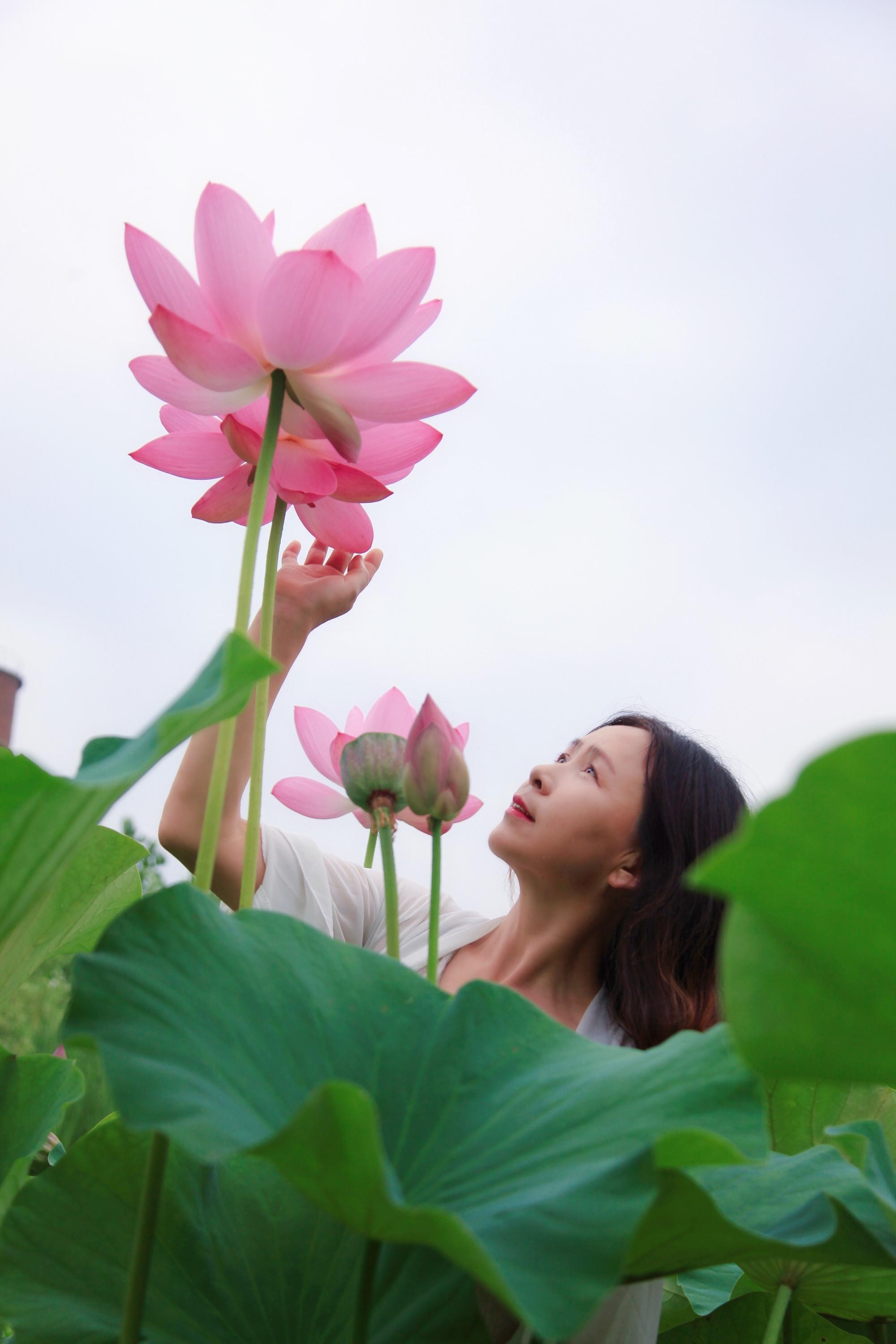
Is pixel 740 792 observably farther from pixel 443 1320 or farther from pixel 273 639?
pixel 443 1320

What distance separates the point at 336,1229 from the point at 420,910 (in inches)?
43.0

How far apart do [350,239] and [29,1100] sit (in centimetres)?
37

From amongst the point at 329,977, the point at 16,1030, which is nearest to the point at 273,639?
the point at 329,977

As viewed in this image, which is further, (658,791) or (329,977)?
(658,791)

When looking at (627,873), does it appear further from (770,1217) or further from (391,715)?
(770,1217)

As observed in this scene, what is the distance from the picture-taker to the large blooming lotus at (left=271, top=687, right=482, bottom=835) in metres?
0.62

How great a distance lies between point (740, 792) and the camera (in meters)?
1.44

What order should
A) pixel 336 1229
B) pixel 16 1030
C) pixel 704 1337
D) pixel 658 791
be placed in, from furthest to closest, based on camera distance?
pixel 16 1030 < pixel 658 791 < pixel 704 1337 < pixel 336 1229

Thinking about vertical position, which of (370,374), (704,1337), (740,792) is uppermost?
(740,792)

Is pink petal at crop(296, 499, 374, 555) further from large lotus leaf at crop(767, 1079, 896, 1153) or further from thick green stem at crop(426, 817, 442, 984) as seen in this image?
large lotus leaf at crop(767, 1079, 896, 1153)

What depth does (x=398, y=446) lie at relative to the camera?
50 centimetres

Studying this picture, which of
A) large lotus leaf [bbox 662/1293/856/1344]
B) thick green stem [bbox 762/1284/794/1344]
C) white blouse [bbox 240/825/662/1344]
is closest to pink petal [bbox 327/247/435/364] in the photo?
thick green stem [bbox 762/1284/794/1344]

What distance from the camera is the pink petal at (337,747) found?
614mm

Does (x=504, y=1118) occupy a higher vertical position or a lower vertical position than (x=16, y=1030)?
higher
